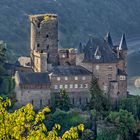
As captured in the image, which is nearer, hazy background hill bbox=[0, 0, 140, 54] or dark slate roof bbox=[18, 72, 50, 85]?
dark slate roof bbox=[18, 72, 50, 85]

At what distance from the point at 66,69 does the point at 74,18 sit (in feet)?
296

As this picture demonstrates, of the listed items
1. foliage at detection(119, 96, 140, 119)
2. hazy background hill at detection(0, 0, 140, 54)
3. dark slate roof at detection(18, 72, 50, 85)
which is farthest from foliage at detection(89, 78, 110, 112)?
hazy background hill at detection(0, 0, 140, 54)

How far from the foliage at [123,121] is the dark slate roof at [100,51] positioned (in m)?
4.27

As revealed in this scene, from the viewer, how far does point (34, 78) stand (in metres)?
47.6

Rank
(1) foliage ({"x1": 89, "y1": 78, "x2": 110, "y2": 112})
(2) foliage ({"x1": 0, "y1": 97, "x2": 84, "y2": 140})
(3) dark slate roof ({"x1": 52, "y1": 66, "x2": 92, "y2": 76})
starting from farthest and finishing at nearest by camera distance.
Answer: (3) dark slate roof ({"x1": 52, "y1": 66, "x2": 92, "y2": 76}) → (1) foliage ({"x1": 89, "y1": 78, "x2": 110, "y2": 112}) → (2) foliage ({"x1": 0, "y1": 97, "x2": 84, "y2": 140})

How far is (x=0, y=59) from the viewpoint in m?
51.1

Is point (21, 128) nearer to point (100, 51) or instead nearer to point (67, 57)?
point (100, 51)

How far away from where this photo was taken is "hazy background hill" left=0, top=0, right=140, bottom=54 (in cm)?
11320

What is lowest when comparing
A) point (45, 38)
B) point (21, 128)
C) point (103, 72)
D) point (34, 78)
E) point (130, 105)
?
point (130, 105)

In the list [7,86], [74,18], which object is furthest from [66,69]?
[74,18]

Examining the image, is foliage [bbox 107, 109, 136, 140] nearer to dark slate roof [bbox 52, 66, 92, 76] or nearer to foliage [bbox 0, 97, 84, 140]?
dark slate roof [bbox 52, 66, 92, 76]

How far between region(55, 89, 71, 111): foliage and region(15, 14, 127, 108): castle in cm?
56

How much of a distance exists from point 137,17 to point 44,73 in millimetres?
114167

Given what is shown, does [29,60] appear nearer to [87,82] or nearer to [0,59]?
[0,59]
